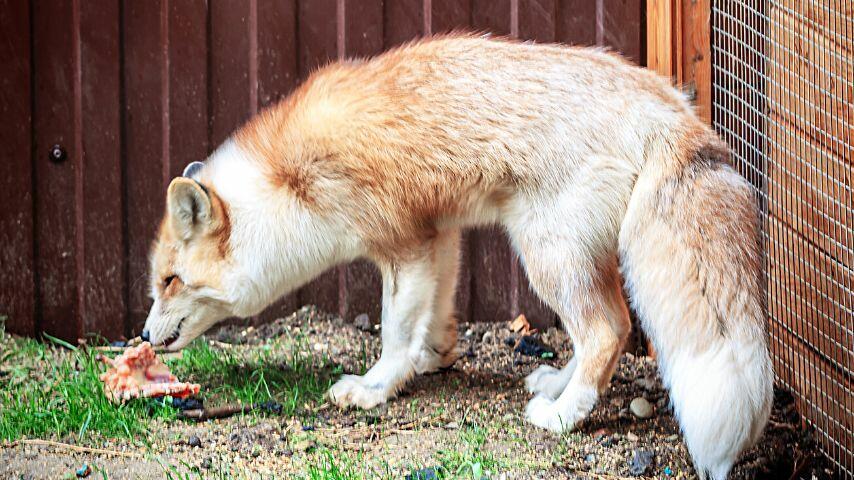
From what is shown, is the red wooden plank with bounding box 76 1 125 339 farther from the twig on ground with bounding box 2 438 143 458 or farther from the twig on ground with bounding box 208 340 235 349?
the twig on ground with bounding box 2 438 143 458

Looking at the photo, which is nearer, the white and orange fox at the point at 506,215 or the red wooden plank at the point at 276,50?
the white and orange fox at the point at 506,215

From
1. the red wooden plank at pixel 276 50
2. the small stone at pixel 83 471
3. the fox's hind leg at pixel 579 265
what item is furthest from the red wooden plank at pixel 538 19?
the small stone at pixel 83 471

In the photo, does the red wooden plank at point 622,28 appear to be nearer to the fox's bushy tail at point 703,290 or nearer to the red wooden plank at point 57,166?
the fox's bushy tail at point 703,290

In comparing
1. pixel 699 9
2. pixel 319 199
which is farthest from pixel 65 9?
pixel 699 9

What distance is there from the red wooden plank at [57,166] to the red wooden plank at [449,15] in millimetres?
1909

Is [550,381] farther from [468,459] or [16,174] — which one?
[16,174]

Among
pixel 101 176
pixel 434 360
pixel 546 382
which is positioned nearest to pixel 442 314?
pixel 434 360

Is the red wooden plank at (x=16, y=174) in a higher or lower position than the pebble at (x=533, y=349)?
higher

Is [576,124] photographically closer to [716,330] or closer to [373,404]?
[716,330]

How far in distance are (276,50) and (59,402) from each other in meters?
2.16

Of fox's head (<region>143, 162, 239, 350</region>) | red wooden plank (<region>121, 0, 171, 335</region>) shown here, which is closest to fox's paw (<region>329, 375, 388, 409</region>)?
fox's head (<region>143, 162, 239, 350</region>)

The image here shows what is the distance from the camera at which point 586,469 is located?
3.48 m

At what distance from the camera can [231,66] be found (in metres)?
5.04

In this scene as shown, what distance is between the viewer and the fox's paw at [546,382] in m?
4.30
